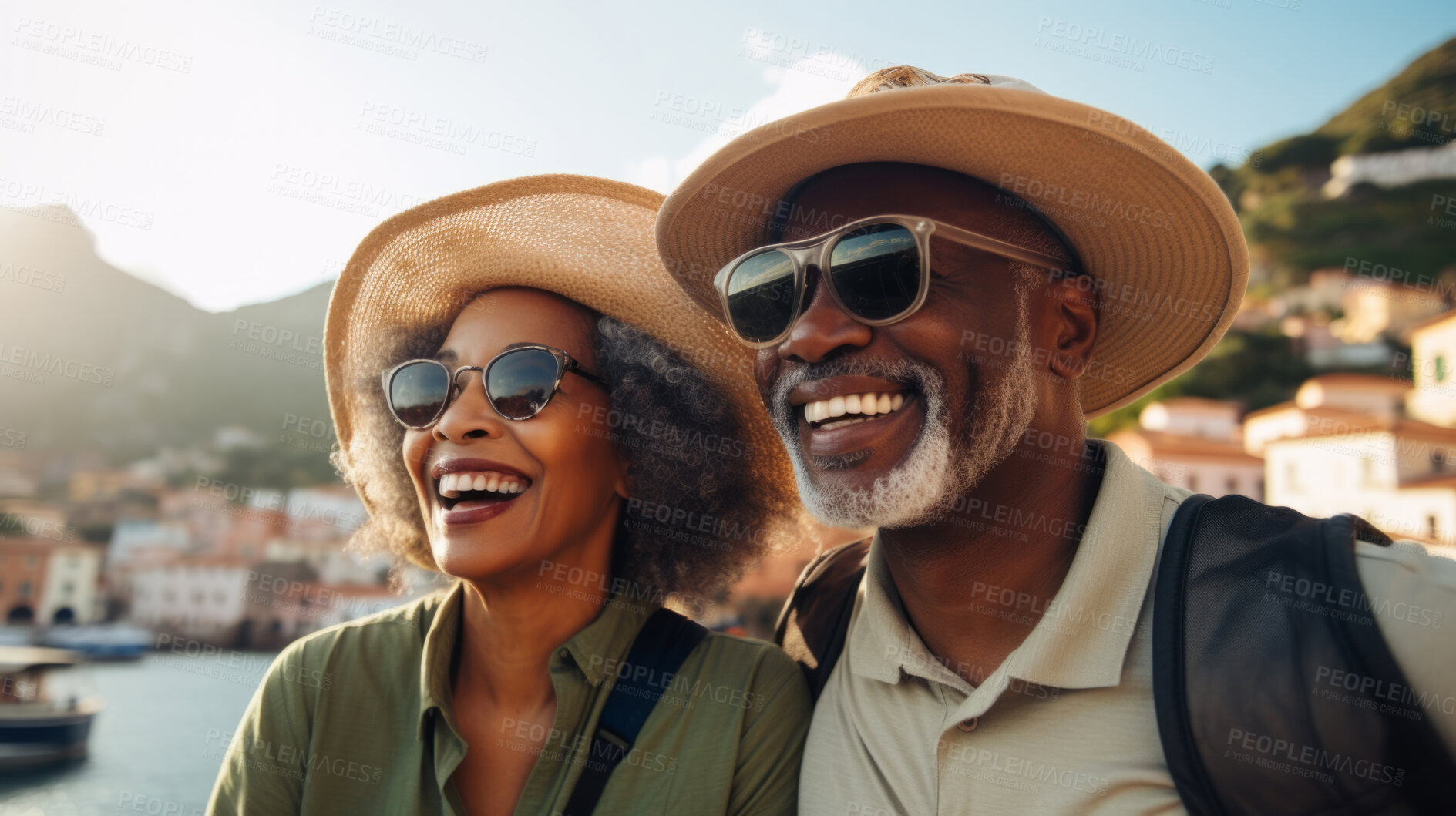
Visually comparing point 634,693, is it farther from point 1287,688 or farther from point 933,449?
point 1287,688

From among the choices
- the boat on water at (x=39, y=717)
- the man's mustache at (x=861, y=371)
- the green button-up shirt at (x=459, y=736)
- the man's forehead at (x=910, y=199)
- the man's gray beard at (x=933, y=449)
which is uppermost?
the man's forehead at (x=910, y=199)

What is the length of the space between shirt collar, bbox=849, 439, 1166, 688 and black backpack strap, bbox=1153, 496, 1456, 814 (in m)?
0.13

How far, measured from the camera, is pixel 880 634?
2252 mm

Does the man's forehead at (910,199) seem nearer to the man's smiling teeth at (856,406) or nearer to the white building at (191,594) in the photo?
the man's smiling teeth at (856,406)

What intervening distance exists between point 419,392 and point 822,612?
1.47 m

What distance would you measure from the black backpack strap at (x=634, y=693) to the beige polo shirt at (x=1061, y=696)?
462 mm

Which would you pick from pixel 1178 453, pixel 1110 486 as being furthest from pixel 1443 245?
pixel 1110 486

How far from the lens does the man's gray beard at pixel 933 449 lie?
2068 mm

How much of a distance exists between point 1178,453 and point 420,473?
45.1 m

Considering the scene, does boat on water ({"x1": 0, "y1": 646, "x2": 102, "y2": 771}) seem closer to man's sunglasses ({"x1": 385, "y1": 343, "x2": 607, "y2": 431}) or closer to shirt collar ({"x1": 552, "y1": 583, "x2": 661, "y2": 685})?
man's sunglasses ({"x1": 385, "y1": 343, "x2": 607, "y2": 431})

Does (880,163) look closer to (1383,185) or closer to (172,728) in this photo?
(172,728)

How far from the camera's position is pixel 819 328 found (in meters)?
2.18

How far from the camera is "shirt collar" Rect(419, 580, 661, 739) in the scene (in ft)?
7.83

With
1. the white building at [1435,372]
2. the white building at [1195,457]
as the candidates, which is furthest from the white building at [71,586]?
the white building at [1435,372]
